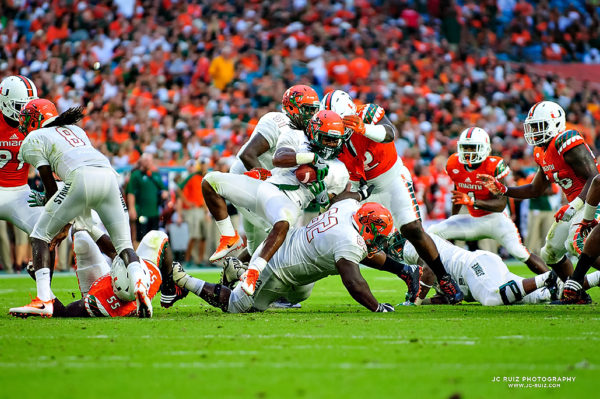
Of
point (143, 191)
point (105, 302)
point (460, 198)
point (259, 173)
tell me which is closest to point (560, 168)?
point (460, 198)

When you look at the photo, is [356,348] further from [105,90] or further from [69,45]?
[69,45]

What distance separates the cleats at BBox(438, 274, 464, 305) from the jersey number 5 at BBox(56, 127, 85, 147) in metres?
3.83

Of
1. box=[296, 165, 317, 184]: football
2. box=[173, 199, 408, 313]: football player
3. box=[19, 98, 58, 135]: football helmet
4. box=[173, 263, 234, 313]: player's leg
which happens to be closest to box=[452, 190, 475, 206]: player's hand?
box=[173, 199, 408, 313]: football player

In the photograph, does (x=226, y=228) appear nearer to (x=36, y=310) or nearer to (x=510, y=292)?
(x=36, y=310)

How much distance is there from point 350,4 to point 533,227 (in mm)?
10363

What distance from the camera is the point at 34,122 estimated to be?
27.1ft

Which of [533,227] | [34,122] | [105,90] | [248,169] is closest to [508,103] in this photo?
[533,227]

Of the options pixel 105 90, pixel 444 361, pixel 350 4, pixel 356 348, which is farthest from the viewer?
pixel 350 4

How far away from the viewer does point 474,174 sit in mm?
10578

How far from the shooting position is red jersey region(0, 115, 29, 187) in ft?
29.0

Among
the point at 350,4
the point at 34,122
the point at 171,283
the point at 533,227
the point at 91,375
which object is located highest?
the point at 350,4

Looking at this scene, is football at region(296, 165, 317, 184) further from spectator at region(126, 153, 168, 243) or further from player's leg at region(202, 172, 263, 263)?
spectator at region(126, 153, 168, 243)

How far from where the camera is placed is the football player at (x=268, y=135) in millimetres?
8781

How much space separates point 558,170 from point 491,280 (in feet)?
5.34
